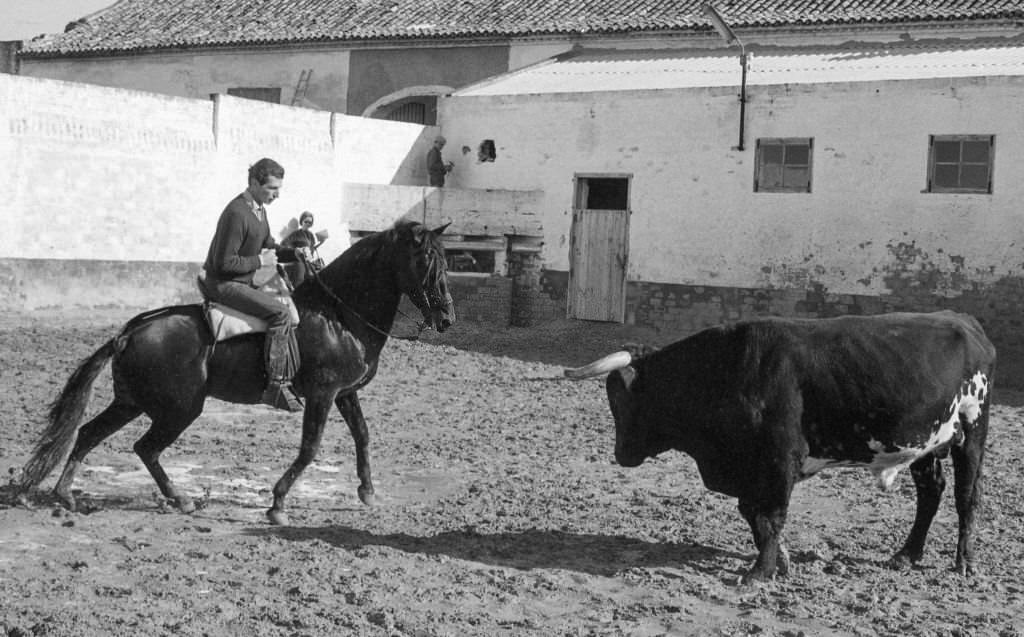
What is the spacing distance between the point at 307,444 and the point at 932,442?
3454mm

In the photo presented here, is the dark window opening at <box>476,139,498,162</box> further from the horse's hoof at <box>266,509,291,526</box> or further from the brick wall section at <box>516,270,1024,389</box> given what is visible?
the horse's hoof at <box>266,509,291,526</box>

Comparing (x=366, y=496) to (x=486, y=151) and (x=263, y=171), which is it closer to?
(x=263, y=171)

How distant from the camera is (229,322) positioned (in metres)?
7.39

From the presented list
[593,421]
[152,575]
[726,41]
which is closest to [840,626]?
[152,575]

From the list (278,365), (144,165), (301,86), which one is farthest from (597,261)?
(278,365)

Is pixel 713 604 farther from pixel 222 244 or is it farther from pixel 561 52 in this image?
pixel 561 52

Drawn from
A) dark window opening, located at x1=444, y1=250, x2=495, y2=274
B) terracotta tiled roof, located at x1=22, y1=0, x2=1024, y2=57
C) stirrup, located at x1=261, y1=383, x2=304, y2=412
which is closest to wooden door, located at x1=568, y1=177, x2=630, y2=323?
dark window opening, located at x1=444, y1=250, x2=495, y2=274

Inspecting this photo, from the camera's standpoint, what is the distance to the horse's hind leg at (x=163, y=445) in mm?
7270

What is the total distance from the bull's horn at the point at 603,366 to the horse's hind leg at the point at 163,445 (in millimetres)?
2308

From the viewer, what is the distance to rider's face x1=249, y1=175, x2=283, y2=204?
24.5 ft

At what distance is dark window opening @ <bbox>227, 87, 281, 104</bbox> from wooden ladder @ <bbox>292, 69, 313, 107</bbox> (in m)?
0.43

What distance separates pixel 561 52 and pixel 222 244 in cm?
1700

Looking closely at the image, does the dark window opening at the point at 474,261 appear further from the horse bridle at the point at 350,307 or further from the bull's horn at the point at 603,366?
the bull's horn at the point at 603,366

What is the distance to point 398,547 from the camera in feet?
22.2
